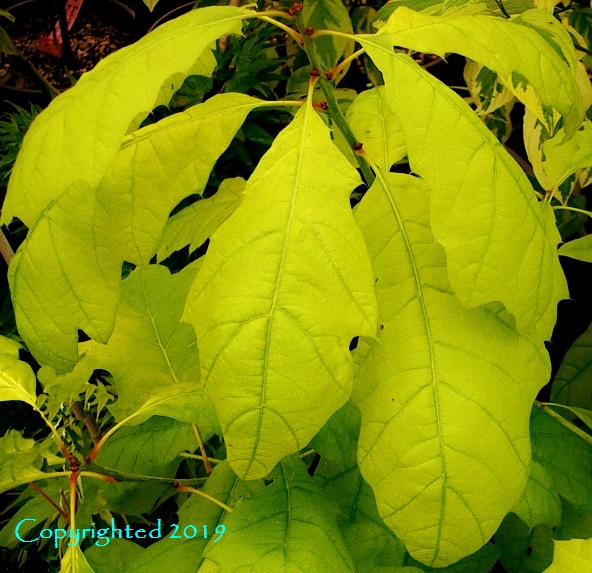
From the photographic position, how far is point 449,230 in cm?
40

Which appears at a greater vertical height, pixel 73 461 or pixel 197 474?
pixel 73 461

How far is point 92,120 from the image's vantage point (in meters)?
0.39

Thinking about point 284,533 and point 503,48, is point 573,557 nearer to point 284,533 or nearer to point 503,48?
point 284,533

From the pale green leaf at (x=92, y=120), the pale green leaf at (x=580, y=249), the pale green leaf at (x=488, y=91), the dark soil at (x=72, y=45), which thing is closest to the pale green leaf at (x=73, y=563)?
the pale green leaf at (x=92, y=120)

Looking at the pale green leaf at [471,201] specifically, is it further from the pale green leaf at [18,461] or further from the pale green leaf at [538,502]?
the pale green leaf at [18,461]

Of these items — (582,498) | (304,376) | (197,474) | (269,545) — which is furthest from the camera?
(197,474)

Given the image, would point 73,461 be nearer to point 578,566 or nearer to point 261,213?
point 261,213

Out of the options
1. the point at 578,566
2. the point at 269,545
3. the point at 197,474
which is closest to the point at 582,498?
the point at 578,566

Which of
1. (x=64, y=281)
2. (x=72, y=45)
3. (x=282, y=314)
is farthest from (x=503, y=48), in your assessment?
(x=72, y=45)

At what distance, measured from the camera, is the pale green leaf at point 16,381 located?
57 cm

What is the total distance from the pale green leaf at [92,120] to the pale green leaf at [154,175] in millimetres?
84

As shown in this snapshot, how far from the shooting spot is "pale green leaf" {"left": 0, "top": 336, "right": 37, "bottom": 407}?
1.87ft

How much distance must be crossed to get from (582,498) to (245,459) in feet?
1.31

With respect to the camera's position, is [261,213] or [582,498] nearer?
[261,213]
